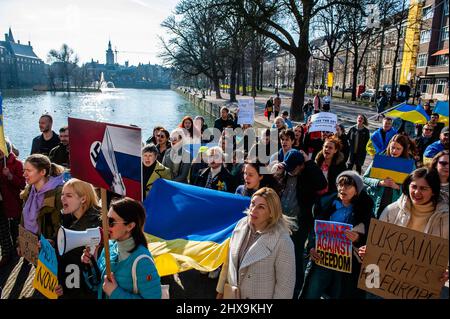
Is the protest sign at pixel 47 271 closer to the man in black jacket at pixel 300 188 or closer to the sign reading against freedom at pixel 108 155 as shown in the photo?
the sign reading against freedom at pixel 108 155

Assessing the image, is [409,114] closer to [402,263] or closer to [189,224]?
[189,224]

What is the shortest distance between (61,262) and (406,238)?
8.83ft

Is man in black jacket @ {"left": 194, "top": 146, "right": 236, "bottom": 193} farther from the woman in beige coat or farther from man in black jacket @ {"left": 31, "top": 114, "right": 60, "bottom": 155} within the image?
man in black jacket @ {"left": 31, "top": 114, "right": 60, "bottom": 155}

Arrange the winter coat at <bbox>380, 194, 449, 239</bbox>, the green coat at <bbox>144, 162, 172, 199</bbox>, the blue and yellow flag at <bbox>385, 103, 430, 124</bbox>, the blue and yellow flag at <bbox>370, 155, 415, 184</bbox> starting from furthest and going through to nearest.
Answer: the blue and yellow flag at <bbox>385, 103, 430, 124</bbox> < the green coat at <bbox>144, 162, 172, 199</bbox> < the blue and yellow flag at <bbox>370, 155, 415, 184</bbox> < the winter coat at <bbox>380, 194, 449, 239</bbox>

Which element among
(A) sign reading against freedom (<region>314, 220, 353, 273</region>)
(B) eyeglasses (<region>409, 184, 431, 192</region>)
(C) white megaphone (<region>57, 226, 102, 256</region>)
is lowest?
(A) sign reading against freedom (<region>314, 220, 353, 273</region>)

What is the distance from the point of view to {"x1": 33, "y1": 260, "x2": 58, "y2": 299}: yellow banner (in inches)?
113

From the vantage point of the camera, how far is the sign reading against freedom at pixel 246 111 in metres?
9.42

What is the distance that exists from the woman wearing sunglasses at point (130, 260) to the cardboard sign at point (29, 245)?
4.06ft

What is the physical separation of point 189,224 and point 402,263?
2.36 metres

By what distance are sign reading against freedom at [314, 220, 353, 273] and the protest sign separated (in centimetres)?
232

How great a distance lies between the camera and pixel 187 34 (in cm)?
4528

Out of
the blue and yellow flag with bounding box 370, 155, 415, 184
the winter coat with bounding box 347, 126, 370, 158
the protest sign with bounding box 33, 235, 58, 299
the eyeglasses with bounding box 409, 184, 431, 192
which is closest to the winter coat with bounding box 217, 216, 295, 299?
the eyeglasses with bounding box 409, 184, 431, 192

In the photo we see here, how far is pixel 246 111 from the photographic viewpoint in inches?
373

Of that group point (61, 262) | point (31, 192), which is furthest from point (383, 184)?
point (31, 192)
